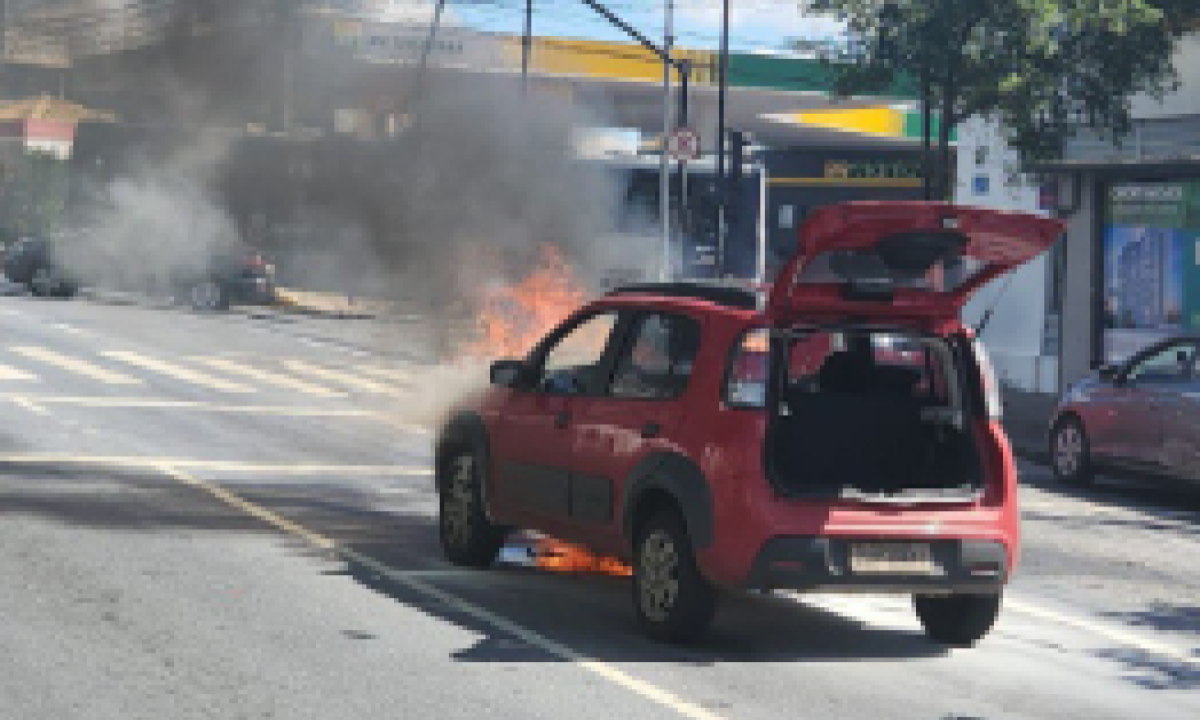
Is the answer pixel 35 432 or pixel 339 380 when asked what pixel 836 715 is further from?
pixel 339 380

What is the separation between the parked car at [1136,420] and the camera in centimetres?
1602

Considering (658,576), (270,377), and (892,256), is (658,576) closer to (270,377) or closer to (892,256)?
(892,256)

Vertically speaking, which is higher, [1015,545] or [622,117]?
[622,117]

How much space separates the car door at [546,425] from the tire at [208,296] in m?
29.0

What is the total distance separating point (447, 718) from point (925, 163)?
59.7 ft

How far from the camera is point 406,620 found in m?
8.99

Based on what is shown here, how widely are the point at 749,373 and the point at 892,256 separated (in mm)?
935

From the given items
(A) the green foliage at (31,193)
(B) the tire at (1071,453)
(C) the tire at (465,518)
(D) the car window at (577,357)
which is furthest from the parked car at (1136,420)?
(A) the green foliage at (31,193)

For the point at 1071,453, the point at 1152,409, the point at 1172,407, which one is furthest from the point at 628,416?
the point at 1071,453

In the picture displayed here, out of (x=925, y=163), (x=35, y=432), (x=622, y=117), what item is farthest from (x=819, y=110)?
(x=35, y=432)

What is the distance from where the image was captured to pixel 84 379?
2189 cm

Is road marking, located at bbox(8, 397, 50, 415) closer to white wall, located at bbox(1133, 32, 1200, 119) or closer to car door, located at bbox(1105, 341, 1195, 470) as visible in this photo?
car door, located at bbox(1105, 341, 1195, 470)

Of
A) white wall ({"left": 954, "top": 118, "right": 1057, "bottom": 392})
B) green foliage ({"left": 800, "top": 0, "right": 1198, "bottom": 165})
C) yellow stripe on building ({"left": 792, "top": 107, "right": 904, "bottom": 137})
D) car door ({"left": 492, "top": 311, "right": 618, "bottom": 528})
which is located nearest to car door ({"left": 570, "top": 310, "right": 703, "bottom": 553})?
car door ({"left": 492, "top": 311, "right": 618, "bottom": 528})

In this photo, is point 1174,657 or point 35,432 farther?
point 35,432
